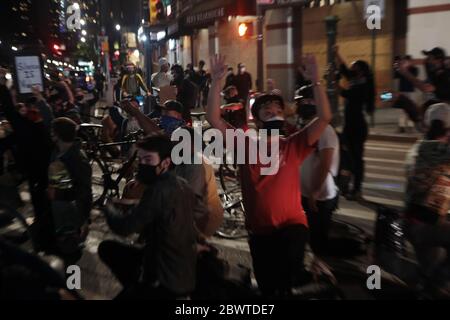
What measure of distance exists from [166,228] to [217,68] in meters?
1.40

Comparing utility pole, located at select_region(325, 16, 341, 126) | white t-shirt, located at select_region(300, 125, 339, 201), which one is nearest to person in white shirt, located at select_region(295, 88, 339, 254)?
white t-shirt, located at select_region(300, 125, 339, 201)

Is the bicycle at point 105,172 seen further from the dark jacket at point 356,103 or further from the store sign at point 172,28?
the store sign at point 172,28

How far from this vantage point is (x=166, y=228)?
346cm

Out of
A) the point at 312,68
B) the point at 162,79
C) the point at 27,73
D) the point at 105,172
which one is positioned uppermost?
the point at 27,73

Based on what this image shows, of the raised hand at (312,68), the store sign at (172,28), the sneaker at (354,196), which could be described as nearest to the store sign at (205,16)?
the store sign at (172,28)

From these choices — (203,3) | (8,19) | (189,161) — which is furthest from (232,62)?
(189,161)

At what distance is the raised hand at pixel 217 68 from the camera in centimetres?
417

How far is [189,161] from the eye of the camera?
184 inches

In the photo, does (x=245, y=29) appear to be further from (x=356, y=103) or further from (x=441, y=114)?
(x=441, y=114)

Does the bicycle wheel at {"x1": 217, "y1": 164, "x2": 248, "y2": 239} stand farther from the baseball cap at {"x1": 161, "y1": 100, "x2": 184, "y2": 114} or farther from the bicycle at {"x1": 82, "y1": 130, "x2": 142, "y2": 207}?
the bicycle at {"x1": 82, "y1": 130, "x2": 142, "y2": 207}

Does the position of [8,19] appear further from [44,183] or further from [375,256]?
[375,256]

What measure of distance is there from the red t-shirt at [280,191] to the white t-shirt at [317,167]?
969mm

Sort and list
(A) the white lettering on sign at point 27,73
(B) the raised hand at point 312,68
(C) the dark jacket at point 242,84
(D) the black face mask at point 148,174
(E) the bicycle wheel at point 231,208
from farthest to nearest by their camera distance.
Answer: (C) the dark jacket at point 242,84
(A) the white lettering on sign at point 27,73
(E) the bicycle wheel at point 231,208
(B) the raised hand at point 312,68
(D) the black face mask at point 148,174

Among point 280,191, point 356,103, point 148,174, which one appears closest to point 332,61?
point 356,103
